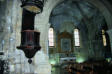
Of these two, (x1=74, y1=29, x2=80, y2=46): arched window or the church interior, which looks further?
(x1=74, y1=29, x2=80, y2=46): arched window

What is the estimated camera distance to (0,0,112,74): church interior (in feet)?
10.8

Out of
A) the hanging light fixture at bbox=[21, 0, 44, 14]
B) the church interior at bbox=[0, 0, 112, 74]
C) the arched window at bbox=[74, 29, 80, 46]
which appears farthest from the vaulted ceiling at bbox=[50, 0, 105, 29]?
the hanging light fixture at bbox=[21, 0, 44, 14]

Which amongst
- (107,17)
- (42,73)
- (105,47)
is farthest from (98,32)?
(42,73)

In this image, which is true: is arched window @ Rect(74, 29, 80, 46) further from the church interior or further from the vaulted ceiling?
the vaulted ceiling

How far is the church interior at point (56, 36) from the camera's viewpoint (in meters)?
3.29

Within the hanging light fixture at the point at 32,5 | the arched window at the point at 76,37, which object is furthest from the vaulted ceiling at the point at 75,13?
the hanging light fixture at the point at 32,5

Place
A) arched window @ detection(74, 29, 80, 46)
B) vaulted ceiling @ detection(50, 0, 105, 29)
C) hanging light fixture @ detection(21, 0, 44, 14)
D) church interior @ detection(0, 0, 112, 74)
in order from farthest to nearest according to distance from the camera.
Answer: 1. arched window @ detection(74, 29, 80, 46)
2. vaulted ceiling @ detection(50, 0, 105, 29)
3. church interior @ detection(0, 0, 112, 74)
4. hanging light fixture @ detection(21, 0, 44, 14)

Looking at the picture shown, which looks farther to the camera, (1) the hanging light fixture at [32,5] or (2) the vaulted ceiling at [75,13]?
(2) the vaulted ceiling at [75,13]

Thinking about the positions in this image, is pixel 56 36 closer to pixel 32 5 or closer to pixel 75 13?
pixel 75 13

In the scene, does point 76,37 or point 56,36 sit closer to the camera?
point 56,36

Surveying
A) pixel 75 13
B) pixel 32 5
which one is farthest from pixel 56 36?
pixel 32 5

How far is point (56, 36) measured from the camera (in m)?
15.8

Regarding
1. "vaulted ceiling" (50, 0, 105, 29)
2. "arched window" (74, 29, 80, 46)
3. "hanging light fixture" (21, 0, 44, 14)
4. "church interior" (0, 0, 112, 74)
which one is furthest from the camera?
"arched window" (74, 29, 80, 46)

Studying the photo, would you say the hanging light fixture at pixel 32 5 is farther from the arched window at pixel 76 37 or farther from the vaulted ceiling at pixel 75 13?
the arched window at pixel 76 37
